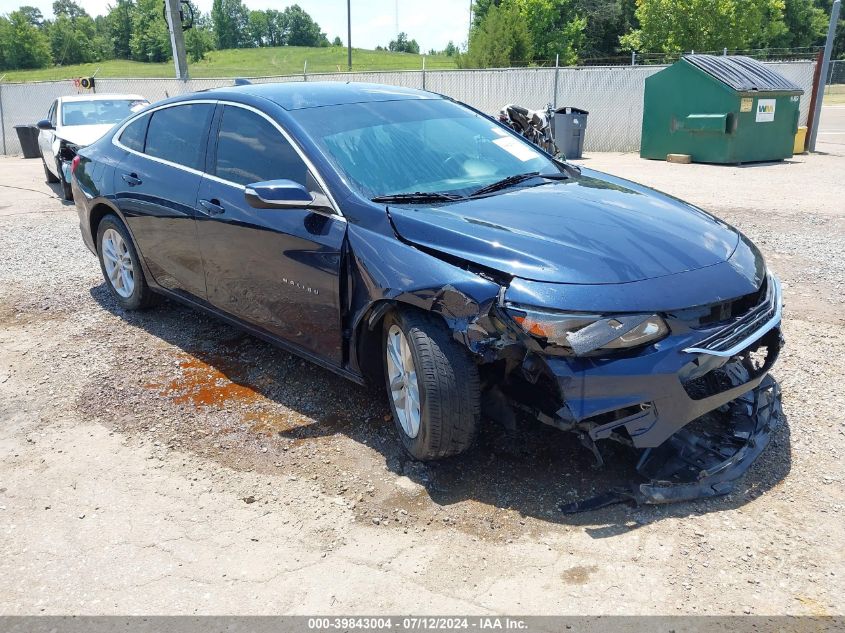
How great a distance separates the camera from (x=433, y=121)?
14.5ft

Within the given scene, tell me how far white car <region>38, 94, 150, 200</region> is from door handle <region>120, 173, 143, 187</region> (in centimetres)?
660

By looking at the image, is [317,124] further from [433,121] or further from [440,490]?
[440,490]

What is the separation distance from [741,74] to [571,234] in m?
13.2

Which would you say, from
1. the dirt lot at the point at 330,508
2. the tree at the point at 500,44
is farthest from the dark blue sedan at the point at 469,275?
the tree at the point at 500,44

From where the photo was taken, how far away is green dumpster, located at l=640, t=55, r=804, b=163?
555 inches

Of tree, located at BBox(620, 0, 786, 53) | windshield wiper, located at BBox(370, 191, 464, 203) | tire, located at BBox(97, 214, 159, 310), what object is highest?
tree, located at BBox(620, 0, 786, 53)

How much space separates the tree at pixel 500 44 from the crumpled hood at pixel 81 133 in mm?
28822

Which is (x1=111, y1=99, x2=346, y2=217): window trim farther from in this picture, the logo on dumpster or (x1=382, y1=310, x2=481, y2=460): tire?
the logo on dumpster

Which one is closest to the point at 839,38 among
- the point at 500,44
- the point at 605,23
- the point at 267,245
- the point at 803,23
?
the point at 803,23

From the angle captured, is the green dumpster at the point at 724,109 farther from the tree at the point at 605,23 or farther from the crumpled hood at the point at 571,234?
the tree at the point at 605,23

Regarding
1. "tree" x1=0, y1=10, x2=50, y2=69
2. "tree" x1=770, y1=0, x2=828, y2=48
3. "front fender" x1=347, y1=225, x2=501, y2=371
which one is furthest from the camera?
"tree" x1=0, y1=10, x2=50, y2=69

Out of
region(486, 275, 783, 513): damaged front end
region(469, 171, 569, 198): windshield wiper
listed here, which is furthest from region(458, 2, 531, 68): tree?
region(486, 275, 783, 513): damaged front end

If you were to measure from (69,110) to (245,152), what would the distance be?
981cm

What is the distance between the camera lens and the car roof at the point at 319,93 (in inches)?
169
